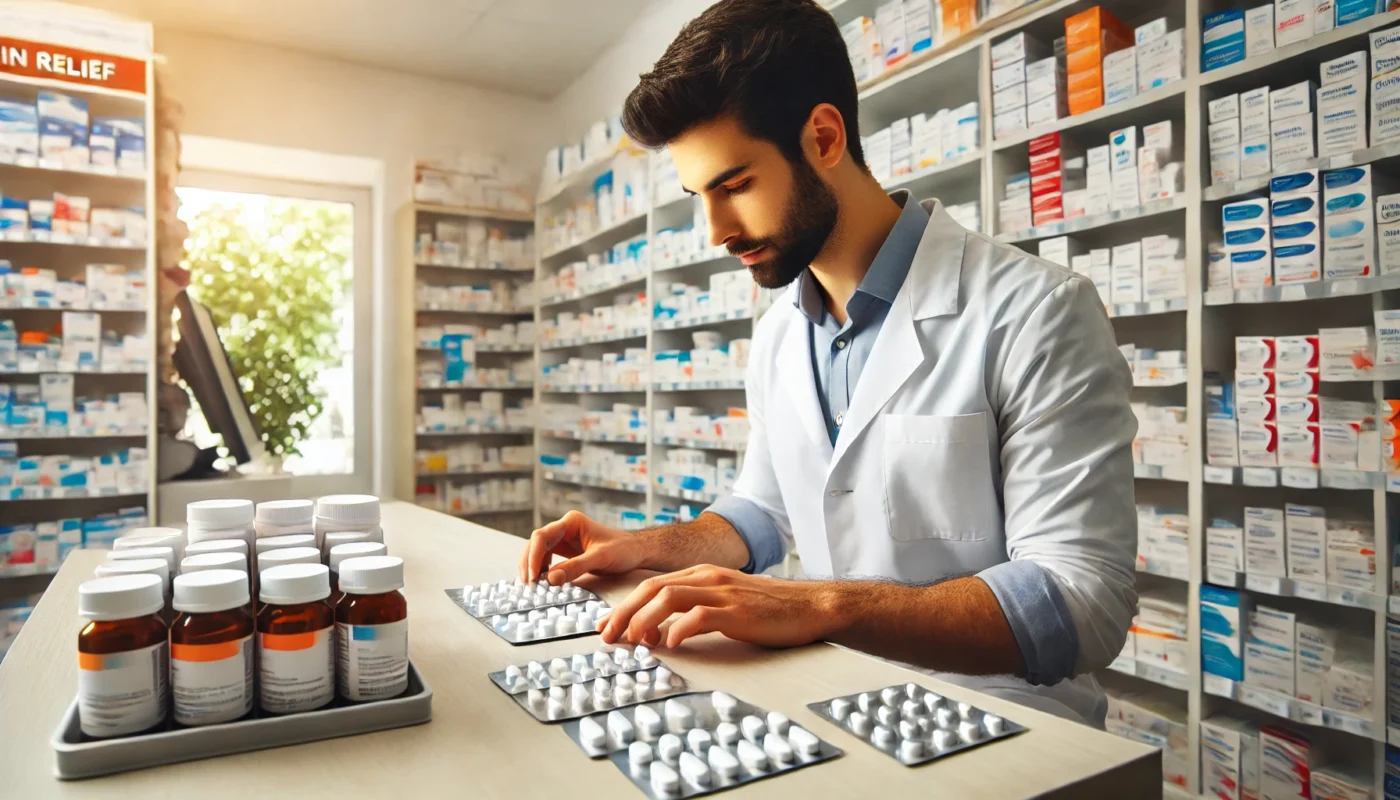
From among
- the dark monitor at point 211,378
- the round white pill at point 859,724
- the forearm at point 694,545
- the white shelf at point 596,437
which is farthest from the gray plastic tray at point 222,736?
the white shelf at point 596,437

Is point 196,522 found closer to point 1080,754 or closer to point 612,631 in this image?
point 612,631

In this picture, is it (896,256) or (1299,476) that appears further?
(1299,476)

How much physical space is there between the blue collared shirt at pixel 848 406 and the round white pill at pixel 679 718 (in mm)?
589

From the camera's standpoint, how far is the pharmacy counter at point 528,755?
717mm

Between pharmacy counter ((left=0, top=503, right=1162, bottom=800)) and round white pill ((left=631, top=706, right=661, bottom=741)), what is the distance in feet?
0.17

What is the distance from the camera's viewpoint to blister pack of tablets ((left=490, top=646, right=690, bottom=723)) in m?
0.87

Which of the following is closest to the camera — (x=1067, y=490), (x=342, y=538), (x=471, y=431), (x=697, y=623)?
(x=697, y=623)

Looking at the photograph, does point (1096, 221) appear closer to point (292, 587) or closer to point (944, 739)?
point (944, 739)

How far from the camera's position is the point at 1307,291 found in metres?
2.08

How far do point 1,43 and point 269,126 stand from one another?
1477mm

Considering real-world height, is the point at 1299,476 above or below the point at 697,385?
below

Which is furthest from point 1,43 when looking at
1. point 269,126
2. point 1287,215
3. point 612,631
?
point 1287,215

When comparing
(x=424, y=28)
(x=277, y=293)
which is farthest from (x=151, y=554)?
(x=277, y=293)

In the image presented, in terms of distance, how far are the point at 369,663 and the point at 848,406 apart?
1.01 meters
